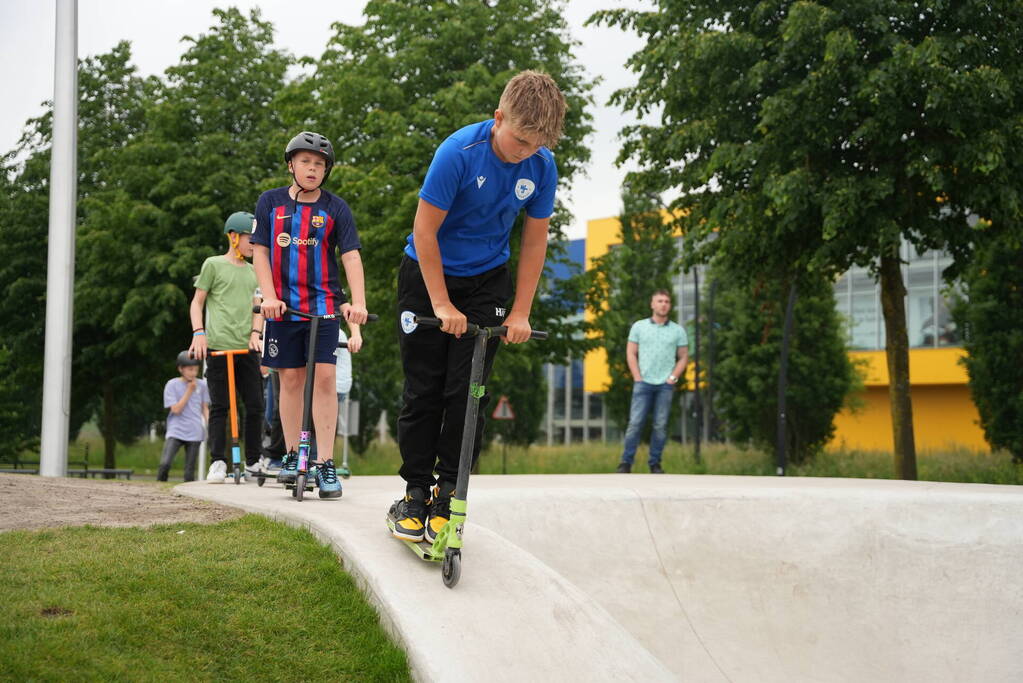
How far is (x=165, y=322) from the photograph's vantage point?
1892 centimetres

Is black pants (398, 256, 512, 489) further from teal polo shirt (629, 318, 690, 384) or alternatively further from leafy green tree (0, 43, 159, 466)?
leafy green tree (0, 43, 159, 466)

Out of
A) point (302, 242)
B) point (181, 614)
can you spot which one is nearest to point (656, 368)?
point (302, 242)

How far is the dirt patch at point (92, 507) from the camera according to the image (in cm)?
474

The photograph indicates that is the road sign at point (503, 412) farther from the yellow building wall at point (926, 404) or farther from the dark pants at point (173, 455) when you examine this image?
the yellow building wall at point (926, 404)

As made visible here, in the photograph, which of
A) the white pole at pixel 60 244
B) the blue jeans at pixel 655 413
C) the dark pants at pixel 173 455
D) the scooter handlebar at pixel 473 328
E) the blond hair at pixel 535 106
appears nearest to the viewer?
the blond hair at pixel 535 106

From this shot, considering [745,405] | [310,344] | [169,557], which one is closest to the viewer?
[169,557]

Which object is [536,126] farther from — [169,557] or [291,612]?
[169,557]

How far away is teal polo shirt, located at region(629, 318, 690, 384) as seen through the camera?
995 centimetres

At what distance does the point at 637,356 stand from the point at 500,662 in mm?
7027

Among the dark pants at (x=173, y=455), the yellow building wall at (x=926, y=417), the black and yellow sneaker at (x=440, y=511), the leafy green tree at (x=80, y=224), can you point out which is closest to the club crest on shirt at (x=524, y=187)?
the black and yellow sneaker at (x=440, y=511)

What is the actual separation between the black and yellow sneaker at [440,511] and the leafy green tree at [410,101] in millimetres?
12191

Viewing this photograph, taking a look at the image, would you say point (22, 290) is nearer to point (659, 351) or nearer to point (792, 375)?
point (659, 351)

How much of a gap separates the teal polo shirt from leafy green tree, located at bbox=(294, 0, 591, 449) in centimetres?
638

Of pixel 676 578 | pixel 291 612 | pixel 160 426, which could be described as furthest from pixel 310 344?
pixel 160 426
